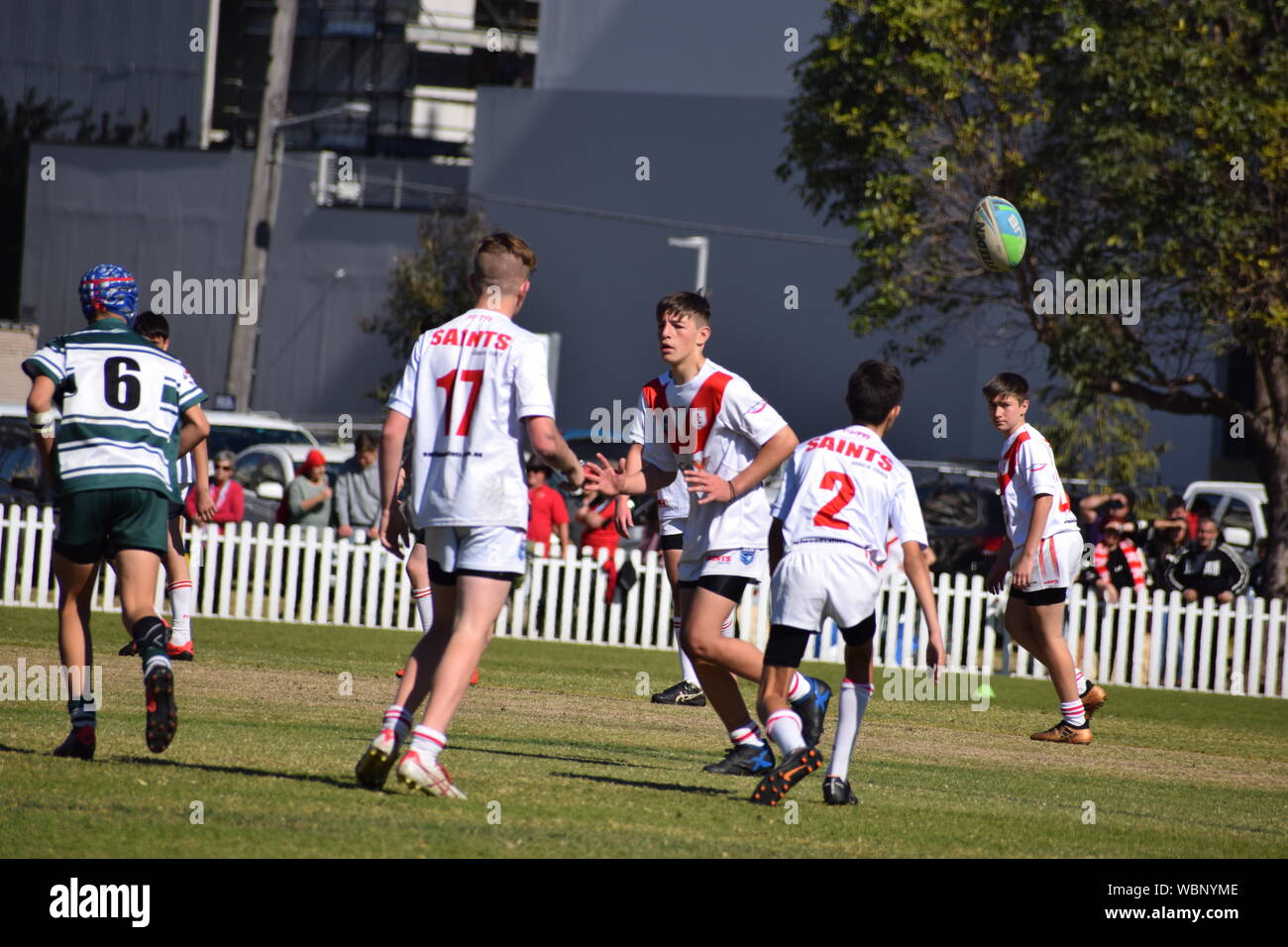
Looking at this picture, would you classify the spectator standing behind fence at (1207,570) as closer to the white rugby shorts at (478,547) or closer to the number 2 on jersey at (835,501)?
the number 2 on jersey at (835,501)

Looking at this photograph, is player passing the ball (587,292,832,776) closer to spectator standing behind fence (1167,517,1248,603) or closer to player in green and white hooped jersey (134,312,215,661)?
player in green and white hooped jersey (134,312,215,661)

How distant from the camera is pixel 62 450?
696 cm

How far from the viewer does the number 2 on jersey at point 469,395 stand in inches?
256

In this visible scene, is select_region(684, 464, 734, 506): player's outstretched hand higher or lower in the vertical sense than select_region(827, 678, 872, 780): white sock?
higher

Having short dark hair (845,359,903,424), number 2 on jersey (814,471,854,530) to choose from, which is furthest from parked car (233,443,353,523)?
number 2 on jersey (814,471,854,530)

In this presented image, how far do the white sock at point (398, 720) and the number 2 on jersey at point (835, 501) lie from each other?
6.06 feet

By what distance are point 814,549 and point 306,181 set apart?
3604 cm

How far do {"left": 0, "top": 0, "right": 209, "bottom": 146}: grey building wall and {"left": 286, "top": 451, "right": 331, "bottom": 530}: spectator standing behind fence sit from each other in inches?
1059

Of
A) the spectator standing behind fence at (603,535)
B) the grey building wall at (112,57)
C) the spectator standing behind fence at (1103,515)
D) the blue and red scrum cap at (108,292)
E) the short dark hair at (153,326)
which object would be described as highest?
the grey building wall at (112,57)

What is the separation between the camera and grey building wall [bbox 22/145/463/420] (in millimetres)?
41188

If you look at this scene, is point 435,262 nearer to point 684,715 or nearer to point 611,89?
point 611,89

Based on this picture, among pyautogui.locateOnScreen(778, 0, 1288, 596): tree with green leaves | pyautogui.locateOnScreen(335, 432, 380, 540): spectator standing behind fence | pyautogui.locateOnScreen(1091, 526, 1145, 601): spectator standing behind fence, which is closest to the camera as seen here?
pyautogui.locateOnScreen(335, 432, 380, 540): spectator standing behind fence
